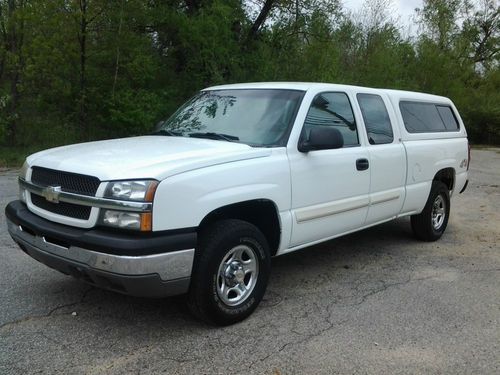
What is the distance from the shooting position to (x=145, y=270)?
339 cm

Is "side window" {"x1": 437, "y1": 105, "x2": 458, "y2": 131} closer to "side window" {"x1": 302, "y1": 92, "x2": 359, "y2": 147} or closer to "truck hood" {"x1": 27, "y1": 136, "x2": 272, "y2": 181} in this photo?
"side window" {"x1": 302, "y1": 92, "x2": 359, "y2": 147}

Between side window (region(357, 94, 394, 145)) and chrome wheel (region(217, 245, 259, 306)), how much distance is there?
203 cm

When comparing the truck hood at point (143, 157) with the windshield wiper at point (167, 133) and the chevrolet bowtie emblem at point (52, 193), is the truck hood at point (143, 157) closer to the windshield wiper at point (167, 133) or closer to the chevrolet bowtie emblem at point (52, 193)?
the chevrolet bowtie emblem at point (52, 193)

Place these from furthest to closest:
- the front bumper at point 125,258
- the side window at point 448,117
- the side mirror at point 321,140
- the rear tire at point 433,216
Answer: the side window at point 448,117 → the rear tire at point 433,216 → the side mirror at point 321,140 → the front bumper at point 125,258

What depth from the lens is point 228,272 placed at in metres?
3.97

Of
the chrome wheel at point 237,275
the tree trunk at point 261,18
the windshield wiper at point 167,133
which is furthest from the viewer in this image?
the tree trunk at point 261,18

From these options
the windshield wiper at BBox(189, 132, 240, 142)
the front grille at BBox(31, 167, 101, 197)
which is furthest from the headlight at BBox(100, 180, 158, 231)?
the windshield wiper at BBox(189, 132, 240, 142)

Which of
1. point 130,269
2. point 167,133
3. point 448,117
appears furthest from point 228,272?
point 448,117

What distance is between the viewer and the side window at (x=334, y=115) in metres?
4.75

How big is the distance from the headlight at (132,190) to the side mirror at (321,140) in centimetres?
153

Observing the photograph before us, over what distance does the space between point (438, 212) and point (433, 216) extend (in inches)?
5.4

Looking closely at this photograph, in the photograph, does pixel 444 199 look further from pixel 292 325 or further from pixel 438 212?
pixel 292 325

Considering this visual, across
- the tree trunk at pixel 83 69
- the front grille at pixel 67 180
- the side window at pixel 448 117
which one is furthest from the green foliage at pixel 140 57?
the front grille at pixel 67 180

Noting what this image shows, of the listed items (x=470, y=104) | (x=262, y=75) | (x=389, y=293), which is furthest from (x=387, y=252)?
(x=470, y=104)
